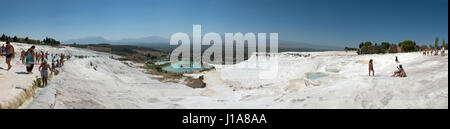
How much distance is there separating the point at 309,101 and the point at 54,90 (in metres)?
10.2

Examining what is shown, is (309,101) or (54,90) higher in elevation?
(54,90)
